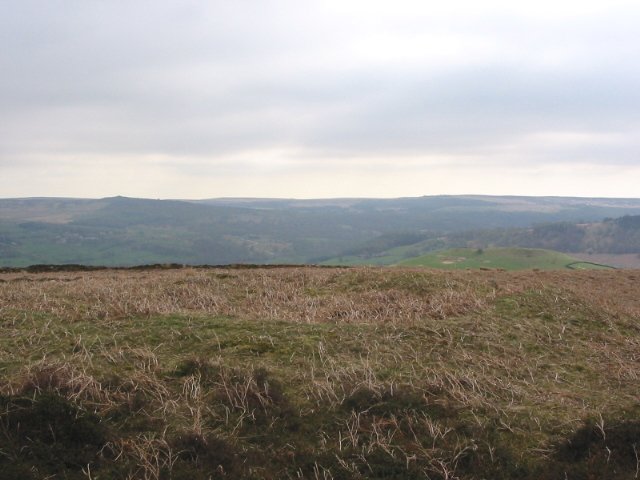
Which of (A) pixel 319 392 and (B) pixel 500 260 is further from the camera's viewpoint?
(B) pixel 500 260

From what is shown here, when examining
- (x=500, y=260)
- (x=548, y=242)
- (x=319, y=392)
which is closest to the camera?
(x=319, y=392)

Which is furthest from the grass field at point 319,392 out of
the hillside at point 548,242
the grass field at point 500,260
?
the hillside at point 548,242

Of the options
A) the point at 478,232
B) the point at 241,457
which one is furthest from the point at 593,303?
the point at 478,232

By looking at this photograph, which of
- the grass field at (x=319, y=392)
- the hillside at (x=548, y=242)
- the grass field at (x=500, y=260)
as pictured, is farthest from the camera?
the hillside at (x=548, y=242)

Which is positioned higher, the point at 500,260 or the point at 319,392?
the point at 319,392

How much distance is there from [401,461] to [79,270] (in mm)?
30015

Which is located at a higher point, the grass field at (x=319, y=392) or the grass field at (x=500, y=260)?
the grass field at (x=319, y=392)

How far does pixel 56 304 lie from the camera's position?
14.7 m

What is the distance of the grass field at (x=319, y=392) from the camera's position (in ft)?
22.3

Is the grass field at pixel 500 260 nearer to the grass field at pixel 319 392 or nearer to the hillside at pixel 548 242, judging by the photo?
the hillside at pixel 548 242

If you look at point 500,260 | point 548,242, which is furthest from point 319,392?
point 548,242

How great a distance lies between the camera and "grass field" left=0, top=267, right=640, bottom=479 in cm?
680

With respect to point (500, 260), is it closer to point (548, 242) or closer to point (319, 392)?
point (548, 242)

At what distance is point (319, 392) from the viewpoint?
848 centimetres
